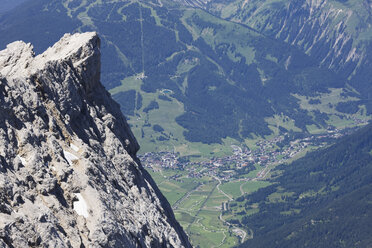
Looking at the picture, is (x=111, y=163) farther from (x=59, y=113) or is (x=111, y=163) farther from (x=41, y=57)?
(x=41, y=57)

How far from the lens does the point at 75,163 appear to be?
43531mm

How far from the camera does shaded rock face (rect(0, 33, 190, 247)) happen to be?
1409 inches

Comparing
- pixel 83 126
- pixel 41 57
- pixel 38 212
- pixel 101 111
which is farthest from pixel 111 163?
pixel 38 212

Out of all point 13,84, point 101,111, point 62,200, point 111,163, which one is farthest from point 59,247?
point 101,111

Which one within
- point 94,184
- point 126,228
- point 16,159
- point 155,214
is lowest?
point 155,214

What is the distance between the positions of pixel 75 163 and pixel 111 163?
7118mm

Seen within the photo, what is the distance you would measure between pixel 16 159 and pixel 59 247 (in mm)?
6184

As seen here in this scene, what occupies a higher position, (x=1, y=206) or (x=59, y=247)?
(x=1, y=206)

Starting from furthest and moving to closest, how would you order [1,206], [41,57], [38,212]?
[41,57], [38,212], [1,206]

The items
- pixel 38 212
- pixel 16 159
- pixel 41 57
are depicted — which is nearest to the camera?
pixel 38 212

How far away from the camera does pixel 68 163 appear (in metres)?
42.7

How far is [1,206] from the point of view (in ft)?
109

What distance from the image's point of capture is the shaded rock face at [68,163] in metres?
35.8

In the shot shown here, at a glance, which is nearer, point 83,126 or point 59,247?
point 59,247
